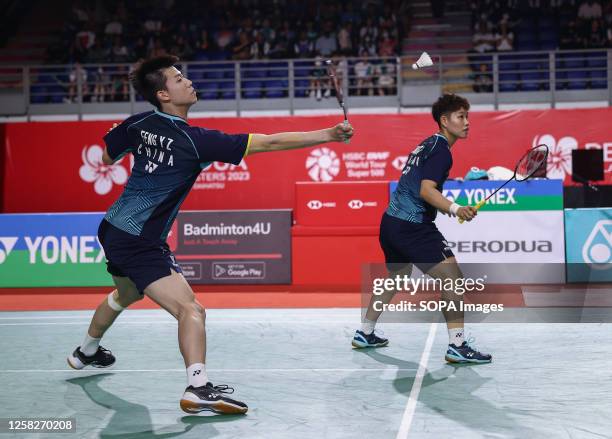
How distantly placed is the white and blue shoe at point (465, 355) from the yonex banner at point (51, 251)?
585 centimetres

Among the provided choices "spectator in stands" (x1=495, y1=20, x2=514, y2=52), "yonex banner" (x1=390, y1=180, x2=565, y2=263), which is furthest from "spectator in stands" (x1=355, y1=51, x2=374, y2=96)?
"yonex banner" (x1=390, y1=180, x2=565, y2=263)

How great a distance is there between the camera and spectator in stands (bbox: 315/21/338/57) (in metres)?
16.2

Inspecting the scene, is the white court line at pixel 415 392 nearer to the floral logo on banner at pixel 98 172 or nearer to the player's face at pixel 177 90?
the player's face at pixel 177 90

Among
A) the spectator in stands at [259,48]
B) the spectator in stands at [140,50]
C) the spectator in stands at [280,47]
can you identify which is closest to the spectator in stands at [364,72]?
the spectator in stands at [280,47]

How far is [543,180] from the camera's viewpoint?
9.49 m

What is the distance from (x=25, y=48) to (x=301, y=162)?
868 centimetres

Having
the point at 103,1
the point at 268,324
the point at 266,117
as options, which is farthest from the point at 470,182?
the point at 103,1

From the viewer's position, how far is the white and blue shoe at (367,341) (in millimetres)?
5809

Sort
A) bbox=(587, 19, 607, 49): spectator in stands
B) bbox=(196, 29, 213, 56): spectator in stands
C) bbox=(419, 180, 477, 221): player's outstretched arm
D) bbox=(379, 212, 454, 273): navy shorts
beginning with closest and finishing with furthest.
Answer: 1. bbox=(419, 180, 477, 221): player's outstretched arm
2. bbox=(379, 212, 454, 273): navy shorts
3. bbox=(587, 19, 607, 49): spectator in stands
4. bbox=(196, 29, 213, 56): spectator in stands

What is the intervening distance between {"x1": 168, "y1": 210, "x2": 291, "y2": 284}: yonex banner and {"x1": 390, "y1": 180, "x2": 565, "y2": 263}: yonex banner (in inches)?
78.9

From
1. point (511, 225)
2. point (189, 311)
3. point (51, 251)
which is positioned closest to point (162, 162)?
point (189, 311)

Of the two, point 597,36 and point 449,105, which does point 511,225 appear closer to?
point 449,105

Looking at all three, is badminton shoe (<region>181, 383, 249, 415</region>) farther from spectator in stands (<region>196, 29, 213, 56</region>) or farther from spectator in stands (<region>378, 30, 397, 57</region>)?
spectator in stands (<region>196, 29, 213, 56</region>)

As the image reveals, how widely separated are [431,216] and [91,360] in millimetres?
2460
